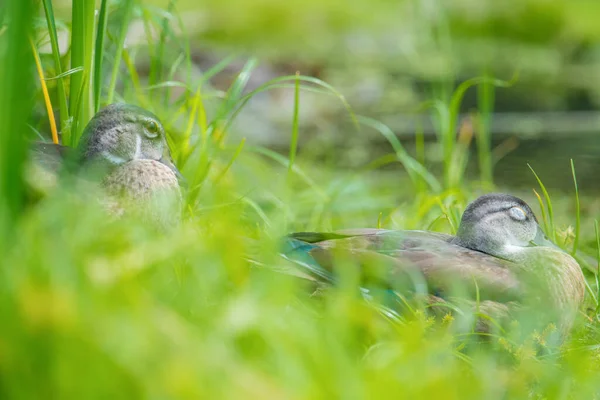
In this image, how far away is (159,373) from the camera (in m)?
1.35

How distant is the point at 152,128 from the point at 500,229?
1326 millimetres

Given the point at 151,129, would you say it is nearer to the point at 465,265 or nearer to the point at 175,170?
the point at 175,170

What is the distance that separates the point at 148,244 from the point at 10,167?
1.07 ft

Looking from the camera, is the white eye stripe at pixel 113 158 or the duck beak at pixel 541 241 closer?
the white eye stripe at pixel 113 158

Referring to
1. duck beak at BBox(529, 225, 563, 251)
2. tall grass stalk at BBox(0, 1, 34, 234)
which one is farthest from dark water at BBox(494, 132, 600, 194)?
tall grass stalk at BBox(0, 1, 34, 234)

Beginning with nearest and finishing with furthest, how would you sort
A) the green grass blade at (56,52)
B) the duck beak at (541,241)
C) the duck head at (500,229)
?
the green grass blade at (56,52) < the duck head at (500,229) < the duck beak at (541,241)

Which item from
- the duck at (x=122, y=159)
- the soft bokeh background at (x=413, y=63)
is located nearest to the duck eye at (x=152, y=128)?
the duck at (x=122, y=159)

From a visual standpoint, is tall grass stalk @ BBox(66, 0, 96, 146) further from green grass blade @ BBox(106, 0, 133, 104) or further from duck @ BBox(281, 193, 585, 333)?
duck @ BBox(281, 193, 585, 333)

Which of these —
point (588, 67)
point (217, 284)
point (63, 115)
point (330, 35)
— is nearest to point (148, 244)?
point (217, 284)

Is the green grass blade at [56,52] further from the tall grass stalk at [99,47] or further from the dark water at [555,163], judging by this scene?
the dark water at [555,163]

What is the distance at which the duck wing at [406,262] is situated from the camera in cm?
296

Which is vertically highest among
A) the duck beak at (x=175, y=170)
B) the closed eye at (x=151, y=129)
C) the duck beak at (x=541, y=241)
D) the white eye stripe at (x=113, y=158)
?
the closed eye at (x=151, y=129)

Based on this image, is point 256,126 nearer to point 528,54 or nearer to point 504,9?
point 528,54

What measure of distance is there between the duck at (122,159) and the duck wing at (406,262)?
50 centimetres
